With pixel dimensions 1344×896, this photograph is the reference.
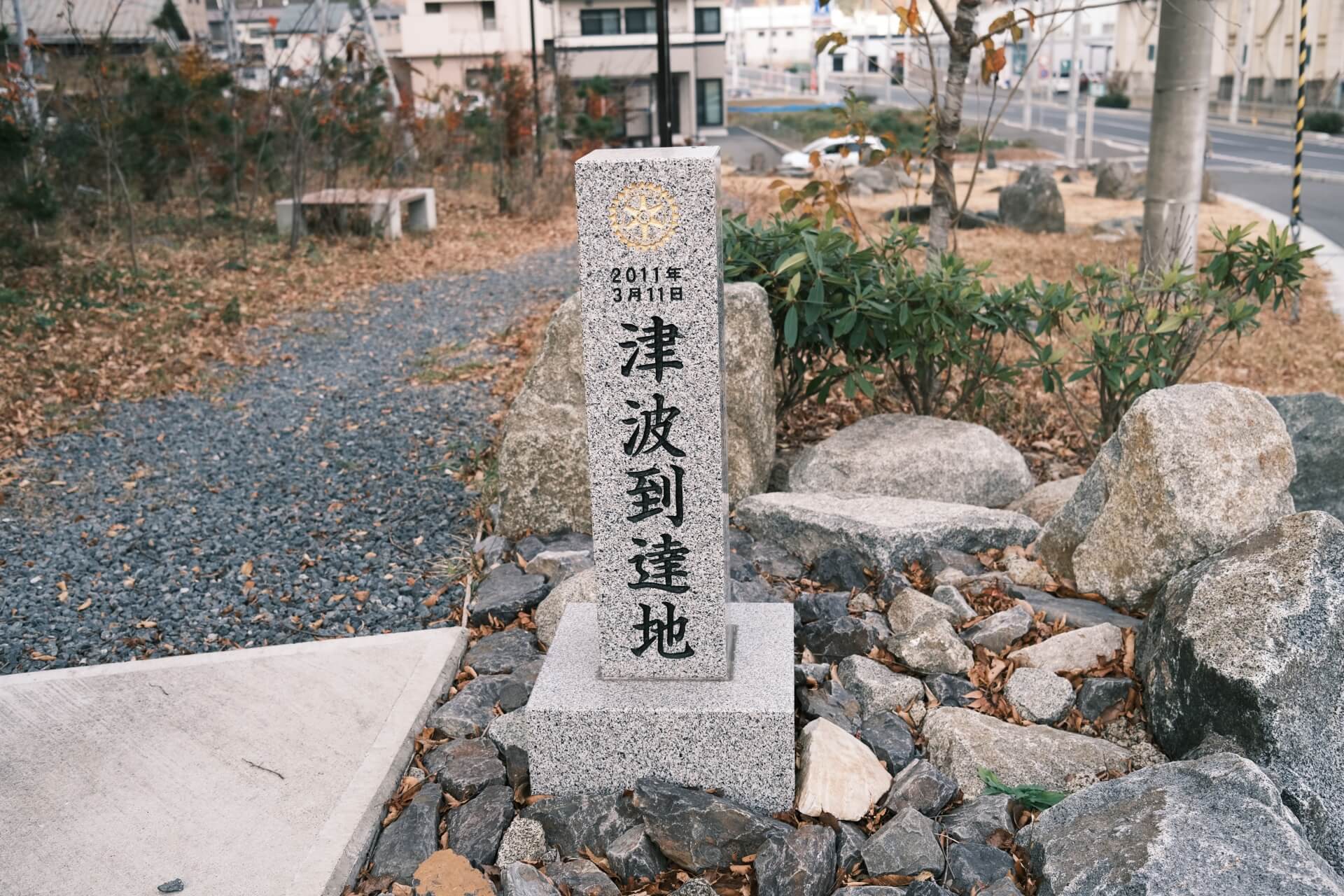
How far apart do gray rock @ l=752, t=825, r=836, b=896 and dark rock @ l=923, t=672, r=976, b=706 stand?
88cm

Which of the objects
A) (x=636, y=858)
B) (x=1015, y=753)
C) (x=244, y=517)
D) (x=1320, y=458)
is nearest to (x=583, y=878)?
(x=636, y=858)

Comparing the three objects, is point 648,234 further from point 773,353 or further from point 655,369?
point 773,353

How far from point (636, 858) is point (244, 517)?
3354mm

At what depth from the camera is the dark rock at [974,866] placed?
2.99 meters

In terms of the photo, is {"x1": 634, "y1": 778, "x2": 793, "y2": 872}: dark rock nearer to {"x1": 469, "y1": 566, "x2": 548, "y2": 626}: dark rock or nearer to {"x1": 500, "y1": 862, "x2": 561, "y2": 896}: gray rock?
{"x1": 500, "y1": 862, "x2": 561, "y2": 896}: gray rock

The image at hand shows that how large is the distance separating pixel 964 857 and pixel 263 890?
185cm

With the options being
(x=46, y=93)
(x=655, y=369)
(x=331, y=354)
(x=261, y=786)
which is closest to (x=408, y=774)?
(x=261, y=786)

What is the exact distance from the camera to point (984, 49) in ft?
22.0

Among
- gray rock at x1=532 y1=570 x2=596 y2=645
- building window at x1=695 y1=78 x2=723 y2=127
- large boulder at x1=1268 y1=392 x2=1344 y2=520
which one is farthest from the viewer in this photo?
building window at x1=695 y1=78 x2=723 y2=127

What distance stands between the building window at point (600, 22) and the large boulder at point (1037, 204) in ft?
84.3

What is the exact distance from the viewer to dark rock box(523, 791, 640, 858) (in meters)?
3.30

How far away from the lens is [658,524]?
3443 millimetres

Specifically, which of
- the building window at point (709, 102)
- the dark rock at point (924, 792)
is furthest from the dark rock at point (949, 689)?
the building window at point (709, 102)

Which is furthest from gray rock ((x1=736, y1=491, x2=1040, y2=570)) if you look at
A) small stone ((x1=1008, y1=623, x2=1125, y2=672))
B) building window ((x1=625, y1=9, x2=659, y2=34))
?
building window ((x1=625, y1=9, x2=659, y2=34))
